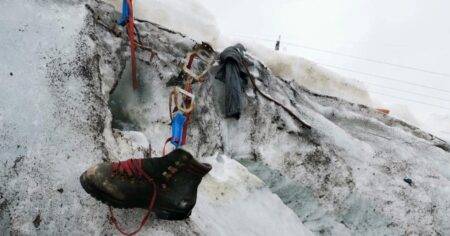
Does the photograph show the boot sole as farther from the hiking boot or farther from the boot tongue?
the boot tongue

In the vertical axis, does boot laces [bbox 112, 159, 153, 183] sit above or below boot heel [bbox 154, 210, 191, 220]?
above

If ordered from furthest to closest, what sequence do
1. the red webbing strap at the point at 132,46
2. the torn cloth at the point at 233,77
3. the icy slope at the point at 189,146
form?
1. the torn cloth at the point at 233,77
2. the red webbing strap at the point at 132,46
3. the icy slope at the point at 189,146

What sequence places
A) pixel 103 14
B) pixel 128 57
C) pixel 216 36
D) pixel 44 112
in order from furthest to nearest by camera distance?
1. pixel 216 36
2. pixel 103 14
3. pixel 128 57
4. pixel 44 112

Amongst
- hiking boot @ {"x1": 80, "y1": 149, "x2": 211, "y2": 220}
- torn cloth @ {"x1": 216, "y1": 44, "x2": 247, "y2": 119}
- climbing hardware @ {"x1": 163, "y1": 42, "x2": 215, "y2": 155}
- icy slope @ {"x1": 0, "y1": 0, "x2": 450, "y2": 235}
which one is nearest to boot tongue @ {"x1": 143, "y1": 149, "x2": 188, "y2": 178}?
hiking boot @ {"x1": 80, "y1": 149, "x2": 211, "y2": 220}

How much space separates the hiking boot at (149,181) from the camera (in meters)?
3.38

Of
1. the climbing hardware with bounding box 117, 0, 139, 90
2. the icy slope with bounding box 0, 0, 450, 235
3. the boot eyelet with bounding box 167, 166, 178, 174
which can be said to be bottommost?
the icy slope with bounding box 0, 0, 450, 235

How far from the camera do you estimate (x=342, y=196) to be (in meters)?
6.14

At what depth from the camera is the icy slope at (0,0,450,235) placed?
383 centimetres

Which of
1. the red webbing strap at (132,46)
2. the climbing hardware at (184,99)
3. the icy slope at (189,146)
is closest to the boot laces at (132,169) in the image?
the icy slope at (189,146)

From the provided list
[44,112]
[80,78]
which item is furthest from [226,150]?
[44,112]

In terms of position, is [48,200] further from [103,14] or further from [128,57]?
[103,14]

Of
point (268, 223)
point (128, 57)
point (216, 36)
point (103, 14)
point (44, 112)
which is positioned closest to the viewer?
point (44, 112)

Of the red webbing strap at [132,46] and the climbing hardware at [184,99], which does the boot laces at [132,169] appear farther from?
the red webbing strap at [132,46]

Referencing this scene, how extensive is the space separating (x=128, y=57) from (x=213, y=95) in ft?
4.08
